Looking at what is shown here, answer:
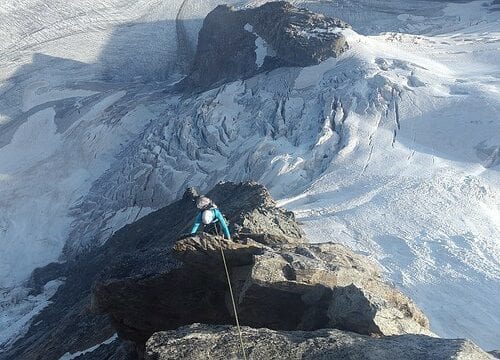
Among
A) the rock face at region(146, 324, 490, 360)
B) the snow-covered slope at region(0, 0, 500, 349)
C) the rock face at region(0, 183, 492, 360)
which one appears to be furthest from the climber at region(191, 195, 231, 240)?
the snow-covered slope at region(0, 0, 500, 349)

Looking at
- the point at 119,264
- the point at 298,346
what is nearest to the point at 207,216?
the point at 119,264

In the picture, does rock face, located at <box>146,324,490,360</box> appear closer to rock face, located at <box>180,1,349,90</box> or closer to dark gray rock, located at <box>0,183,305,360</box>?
dark gray rock, located at <box>0,183,305,360</box>

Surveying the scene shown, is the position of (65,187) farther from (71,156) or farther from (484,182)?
(484,182)

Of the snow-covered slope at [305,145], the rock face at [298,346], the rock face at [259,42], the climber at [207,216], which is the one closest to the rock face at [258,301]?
the rock face at [298,346]

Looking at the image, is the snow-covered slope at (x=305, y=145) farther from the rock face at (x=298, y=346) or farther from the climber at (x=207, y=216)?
the rock face at (x=298, y=346)

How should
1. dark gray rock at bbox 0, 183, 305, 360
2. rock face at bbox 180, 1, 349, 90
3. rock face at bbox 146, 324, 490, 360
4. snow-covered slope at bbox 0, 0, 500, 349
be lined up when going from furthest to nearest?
1. rock face at bbox 180, 1, 349, 90
2. snow-covered slope at bbox 0, 0, 500, 349
3. dark gray rock at bbox 0, 183, 305, 360
4. rock face at bbox 146, 324, 490, 360

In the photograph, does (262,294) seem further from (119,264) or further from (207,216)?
(119,264)
